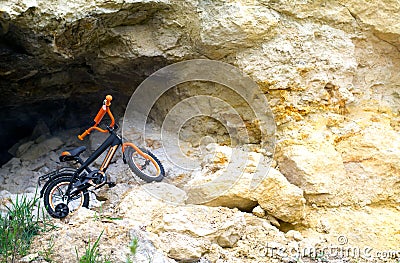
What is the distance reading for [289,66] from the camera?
352 cm

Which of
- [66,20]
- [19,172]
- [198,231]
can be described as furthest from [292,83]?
[19,172]

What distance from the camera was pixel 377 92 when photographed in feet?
12.2

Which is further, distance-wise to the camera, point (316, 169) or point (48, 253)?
point (316, 169)

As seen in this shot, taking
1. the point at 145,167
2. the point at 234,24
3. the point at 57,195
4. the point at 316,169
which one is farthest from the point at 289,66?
the point at 57,195

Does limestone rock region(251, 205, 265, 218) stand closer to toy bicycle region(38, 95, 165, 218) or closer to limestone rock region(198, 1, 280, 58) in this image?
toy bicycle region(38, 95, 165, 218)

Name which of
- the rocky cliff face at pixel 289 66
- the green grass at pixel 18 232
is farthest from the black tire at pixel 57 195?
the rocky cliff face at pixel 289 66

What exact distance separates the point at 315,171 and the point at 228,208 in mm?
654

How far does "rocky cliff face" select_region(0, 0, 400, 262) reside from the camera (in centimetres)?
319

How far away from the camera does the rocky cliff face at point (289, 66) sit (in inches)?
126

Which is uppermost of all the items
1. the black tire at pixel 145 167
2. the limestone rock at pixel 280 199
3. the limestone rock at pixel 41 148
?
the limestone rock at pixel 41 148

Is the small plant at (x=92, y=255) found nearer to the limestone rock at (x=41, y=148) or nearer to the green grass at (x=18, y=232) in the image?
the green grass at (x=18, y=232)

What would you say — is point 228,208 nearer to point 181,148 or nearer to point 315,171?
point 315,171

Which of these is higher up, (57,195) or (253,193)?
(253,193)

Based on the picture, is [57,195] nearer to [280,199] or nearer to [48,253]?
[48,253]
